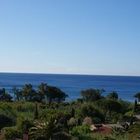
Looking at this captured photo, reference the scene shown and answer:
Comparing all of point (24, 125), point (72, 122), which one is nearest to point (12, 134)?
point (24, 125)

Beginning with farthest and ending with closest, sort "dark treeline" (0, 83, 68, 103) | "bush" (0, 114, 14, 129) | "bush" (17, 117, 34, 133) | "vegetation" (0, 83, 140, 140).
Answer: "dark treeline" (0, 83, 68, 103), "bush" (0, 114, 14, 129), "bush" (17, 117, 34, 133), "vegetation" (0, 83, 140, 140)

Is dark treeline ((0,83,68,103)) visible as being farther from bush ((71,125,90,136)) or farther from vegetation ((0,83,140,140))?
bush ((71,125,90,136))

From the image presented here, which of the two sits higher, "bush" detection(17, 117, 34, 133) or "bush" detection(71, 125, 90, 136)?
"bush" detection(17, 117, 34, 133)

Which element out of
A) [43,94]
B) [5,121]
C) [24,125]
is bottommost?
[5,121]

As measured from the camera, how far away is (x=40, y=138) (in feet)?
87.0

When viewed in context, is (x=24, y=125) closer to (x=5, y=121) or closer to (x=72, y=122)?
(x=5, y=121)

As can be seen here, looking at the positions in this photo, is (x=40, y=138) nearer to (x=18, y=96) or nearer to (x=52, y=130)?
(x=52, y=130)

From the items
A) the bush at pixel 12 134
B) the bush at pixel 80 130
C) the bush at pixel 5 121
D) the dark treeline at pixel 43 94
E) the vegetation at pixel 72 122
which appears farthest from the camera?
the dark treeline at pixel 43 94

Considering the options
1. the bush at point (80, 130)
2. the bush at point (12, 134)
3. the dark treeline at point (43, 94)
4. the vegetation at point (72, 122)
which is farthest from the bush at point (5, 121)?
the dark treeline at point (43, 94)

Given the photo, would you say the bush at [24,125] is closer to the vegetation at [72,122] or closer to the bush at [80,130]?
the vegetation at [72,122]

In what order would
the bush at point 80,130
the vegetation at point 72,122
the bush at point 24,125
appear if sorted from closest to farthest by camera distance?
1. the vegetation at point 72,122
2. the bush at point 24,125
3. the bush at point 80,130

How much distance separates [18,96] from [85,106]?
53721mm

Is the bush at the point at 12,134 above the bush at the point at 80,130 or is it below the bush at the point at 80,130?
above

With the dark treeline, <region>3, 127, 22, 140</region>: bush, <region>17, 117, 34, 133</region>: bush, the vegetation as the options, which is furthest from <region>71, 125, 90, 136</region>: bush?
the dark treeline
